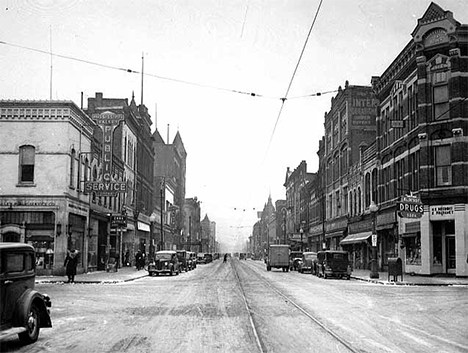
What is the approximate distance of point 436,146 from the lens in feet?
126

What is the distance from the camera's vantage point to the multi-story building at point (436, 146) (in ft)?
122

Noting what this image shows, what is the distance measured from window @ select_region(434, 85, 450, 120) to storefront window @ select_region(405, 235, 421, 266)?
25.7 ft

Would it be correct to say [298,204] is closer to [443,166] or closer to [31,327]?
[443,166]

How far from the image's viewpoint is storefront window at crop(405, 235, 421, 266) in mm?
39763

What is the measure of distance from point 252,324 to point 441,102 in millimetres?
28966

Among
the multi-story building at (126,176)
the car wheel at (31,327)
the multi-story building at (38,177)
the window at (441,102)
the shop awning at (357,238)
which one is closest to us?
the car wheel at (31,327)

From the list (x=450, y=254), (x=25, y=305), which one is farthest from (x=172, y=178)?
(x=25, y=305)

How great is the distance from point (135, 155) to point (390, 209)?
2554cm

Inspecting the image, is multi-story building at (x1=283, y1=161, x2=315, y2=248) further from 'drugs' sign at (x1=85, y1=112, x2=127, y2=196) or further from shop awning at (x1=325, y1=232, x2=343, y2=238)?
'drugs' sign at (x1=85, y1=112, x2=127, y2=196)

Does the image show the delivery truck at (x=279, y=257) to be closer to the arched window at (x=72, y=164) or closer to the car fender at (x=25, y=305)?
the arched window at (x=72, y=164)

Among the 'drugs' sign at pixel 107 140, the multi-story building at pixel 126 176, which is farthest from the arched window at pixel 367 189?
the 'drugs' sign at pixel 107 140

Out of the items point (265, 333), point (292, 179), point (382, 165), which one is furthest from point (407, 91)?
point (292, 179)

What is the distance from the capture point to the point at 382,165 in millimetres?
48438

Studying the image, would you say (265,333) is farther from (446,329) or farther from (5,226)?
(5,226)
